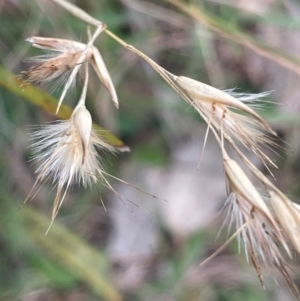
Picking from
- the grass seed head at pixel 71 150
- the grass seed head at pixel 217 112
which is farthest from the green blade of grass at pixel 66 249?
the grass seed head at pixel 217 112

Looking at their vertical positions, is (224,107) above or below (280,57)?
below

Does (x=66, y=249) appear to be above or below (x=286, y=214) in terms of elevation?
below

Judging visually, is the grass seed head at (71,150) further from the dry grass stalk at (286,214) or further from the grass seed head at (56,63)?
the dry grass stalk at (286,214)

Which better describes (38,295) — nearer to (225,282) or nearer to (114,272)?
(114,272)

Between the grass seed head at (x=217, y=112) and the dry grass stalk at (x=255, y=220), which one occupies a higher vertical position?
the grass seed head at (x=217, y=112)

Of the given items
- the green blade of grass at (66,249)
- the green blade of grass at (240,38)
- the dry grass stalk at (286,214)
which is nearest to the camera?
the dry grass stalk at (286,214)

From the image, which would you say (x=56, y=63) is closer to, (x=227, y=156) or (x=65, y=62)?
(x=65, y=62)

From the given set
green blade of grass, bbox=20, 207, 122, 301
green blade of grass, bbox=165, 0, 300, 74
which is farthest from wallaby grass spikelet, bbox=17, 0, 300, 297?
green blade of grass, bbox=20, 207, 122, 301


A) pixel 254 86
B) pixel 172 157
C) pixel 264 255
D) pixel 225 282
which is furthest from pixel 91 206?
pixel 264 255

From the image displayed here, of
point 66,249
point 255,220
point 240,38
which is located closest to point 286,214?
point 255,220
